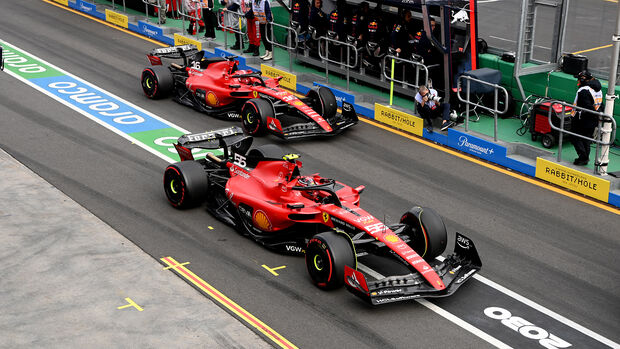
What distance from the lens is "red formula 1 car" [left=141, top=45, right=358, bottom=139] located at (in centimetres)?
1789

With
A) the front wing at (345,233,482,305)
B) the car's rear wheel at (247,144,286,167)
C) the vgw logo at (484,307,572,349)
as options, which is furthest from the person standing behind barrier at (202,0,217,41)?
the vgw logo at (484,307,572,349)

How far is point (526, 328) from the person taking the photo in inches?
426

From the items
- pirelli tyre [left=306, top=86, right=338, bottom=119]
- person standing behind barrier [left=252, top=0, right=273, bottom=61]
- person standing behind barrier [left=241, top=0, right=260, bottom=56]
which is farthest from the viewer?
person standing behind barrier [left=241, top=0, right=260, bottom=56]

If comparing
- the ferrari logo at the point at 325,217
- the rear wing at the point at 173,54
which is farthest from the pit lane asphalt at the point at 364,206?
the rear wing at the point at 173,54

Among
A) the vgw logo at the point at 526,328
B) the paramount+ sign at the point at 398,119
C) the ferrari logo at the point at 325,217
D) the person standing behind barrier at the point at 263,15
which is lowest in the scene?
the vgw logo at the point at 526,328

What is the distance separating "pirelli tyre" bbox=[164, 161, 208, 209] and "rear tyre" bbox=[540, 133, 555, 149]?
792 centimetres

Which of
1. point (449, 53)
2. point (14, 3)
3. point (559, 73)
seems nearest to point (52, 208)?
point (449, 53)

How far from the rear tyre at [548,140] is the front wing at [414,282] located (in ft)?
21.2

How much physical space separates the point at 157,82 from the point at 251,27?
4.71 meters

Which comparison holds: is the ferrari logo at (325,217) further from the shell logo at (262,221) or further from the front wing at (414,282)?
the front wing at (414,282)

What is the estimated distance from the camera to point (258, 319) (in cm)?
1090

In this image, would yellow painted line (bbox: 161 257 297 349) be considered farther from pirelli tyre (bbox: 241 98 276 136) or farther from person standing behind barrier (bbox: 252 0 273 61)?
person standing behind barrier (bbox: 252 0 273 61)

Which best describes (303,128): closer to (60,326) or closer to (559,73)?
(559,73)

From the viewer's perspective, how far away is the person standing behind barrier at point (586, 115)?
51.8 ft
